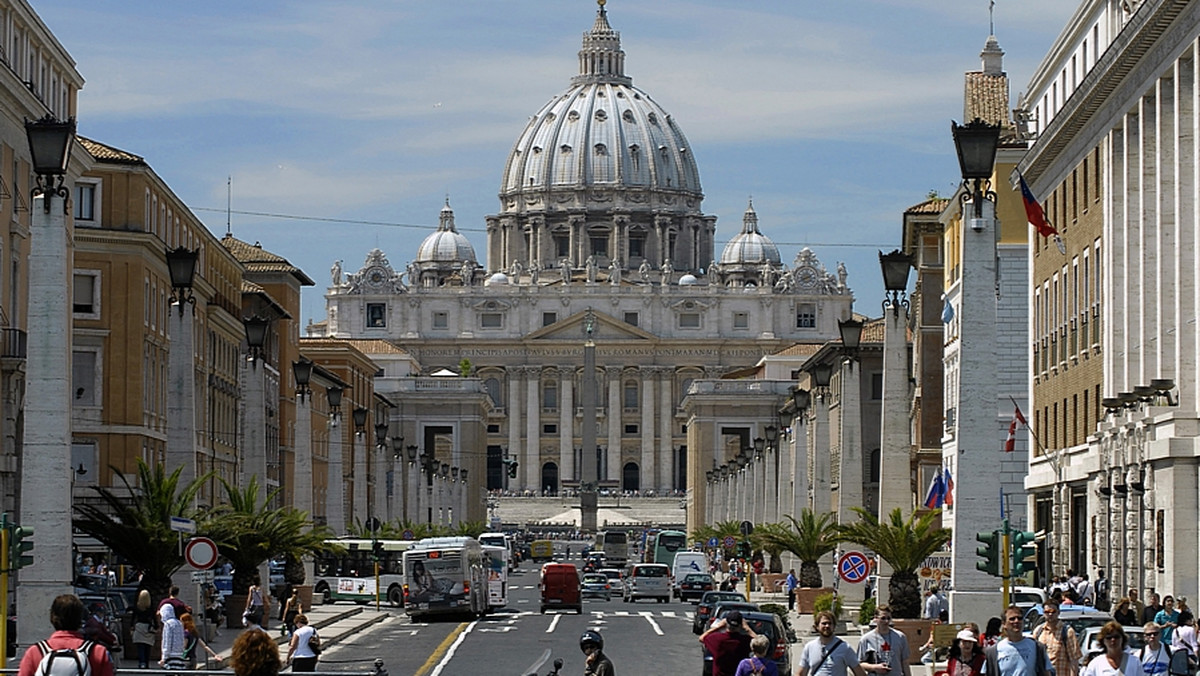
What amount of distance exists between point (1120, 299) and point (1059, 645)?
22.7 meters

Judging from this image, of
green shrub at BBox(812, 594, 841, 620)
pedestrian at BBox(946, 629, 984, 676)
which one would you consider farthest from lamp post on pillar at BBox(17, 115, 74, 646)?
green shrub at BBox(812, 594, 841, 620)

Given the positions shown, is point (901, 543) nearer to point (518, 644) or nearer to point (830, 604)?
point (830, 604)

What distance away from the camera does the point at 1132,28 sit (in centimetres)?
3912

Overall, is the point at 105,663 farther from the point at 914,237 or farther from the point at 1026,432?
the point at 914,237

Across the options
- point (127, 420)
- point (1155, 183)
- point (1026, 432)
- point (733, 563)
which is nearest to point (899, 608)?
point (1155, 183)

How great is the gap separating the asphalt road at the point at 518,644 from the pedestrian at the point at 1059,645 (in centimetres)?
1012

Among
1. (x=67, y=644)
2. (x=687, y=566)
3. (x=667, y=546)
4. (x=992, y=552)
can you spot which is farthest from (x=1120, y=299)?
(x=667, y=546)

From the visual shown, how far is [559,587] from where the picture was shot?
205 ft

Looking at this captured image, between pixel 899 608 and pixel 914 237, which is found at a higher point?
pixel 914 237

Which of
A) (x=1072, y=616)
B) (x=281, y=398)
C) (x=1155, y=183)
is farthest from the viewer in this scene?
(x=281, y=398)

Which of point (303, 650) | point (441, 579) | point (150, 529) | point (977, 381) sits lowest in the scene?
point (441, 579)

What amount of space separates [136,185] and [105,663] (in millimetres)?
50815

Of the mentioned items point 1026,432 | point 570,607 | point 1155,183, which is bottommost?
point 570,607

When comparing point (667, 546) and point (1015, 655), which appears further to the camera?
point (667, 546)
